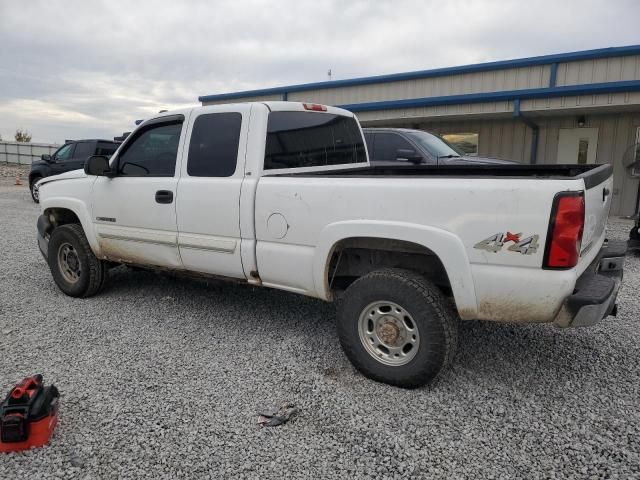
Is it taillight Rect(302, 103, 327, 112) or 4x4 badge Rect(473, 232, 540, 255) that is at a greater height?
taillight Rect(302, 103, 327, 112)

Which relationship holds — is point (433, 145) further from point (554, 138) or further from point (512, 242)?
point (554, 138)

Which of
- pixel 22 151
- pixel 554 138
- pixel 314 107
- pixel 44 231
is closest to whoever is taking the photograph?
pixel 314 107

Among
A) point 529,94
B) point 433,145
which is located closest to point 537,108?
point 529,94

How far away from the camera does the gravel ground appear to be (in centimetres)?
246

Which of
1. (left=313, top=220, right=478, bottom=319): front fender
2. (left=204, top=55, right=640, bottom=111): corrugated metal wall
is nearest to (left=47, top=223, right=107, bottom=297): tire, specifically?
(left=313, top=220, right=478, bottom=319): front fender

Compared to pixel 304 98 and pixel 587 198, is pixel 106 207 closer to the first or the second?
pixel 587 198

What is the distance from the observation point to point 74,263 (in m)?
5.16

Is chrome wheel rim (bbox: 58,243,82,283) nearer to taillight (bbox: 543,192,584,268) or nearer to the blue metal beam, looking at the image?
taillight (bbox: 543,192,584,268)

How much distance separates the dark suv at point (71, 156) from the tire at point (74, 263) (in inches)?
341

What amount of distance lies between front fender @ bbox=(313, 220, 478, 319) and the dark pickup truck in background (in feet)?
15.8

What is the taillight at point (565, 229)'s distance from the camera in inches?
101

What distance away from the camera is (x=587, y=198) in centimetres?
275

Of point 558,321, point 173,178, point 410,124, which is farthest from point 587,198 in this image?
point 410,124

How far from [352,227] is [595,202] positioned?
59.9 inches
